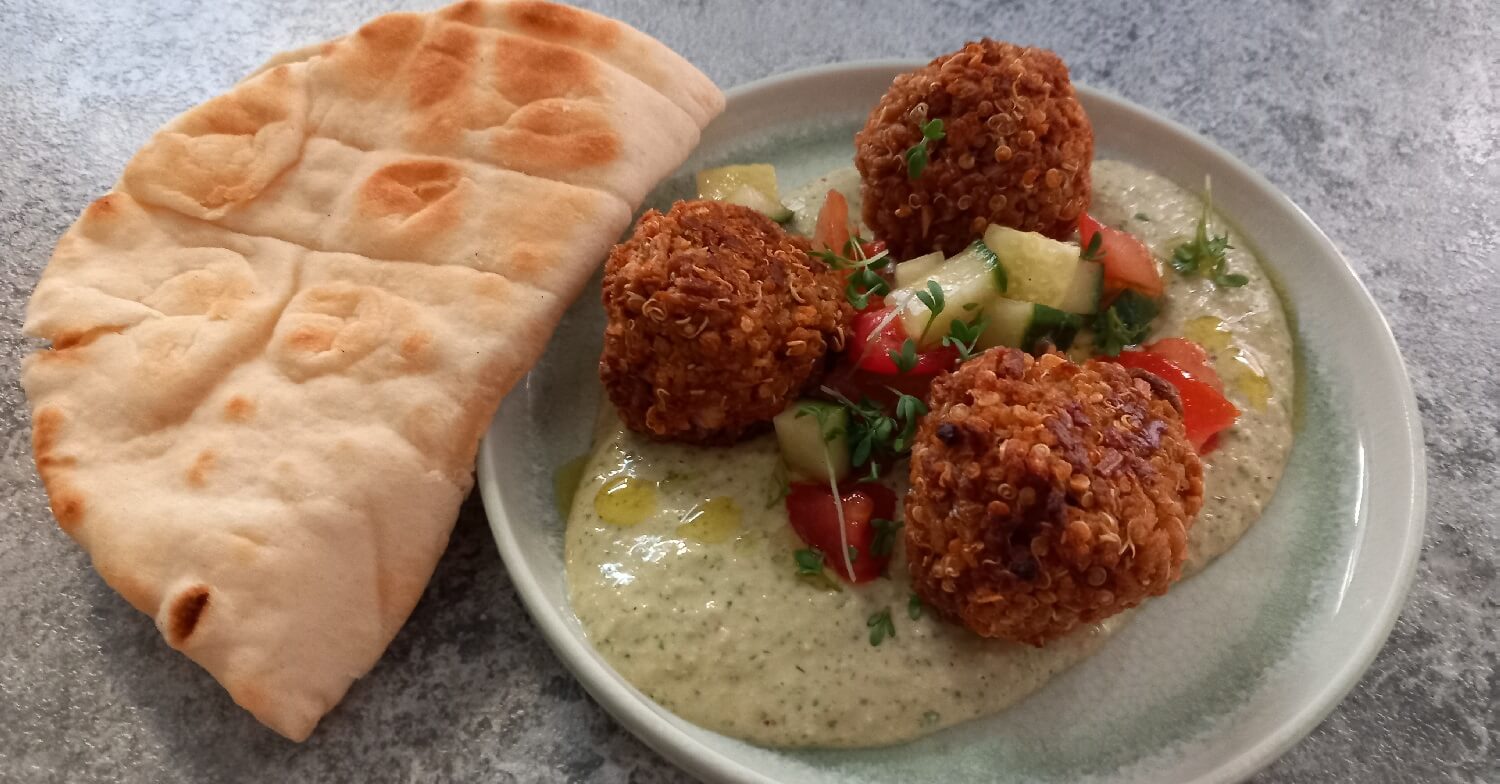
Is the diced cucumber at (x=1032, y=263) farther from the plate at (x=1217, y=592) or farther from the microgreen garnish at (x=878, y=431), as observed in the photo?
the plate at (x=1217, y=592)

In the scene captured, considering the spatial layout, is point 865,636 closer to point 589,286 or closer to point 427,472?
point 427,472

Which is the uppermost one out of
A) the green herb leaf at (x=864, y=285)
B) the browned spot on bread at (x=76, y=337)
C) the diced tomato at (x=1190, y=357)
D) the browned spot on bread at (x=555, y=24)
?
the browned spot on bread at (x=555, y=24)

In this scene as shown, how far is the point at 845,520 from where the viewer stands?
233cm

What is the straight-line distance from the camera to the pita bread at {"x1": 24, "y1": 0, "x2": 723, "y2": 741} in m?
2.10

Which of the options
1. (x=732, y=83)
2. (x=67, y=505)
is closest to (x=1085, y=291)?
(x=732, y=83)

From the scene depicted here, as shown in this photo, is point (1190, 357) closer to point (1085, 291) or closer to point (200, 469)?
point (1085, 291)

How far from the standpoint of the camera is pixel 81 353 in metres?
2.29

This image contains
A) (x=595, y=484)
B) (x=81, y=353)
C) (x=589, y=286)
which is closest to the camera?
(x=81, y=353)

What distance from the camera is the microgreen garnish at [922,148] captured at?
250 centimetres

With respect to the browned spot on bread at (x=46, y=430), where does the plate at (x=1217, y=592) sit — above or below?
below

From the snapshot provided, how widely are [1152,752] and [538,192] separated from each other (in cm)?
195

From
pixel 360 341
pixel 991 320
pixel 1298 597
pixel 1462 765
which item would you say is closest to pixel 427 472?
pixel 360 341

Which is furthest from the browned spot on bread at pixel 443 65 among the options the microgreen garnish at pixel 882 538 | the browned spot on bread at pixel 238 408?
the microgreen garnish at pixel 882 538

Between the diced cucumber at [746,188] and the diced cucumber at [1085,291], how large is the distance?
86cm
